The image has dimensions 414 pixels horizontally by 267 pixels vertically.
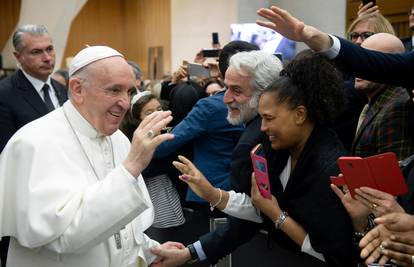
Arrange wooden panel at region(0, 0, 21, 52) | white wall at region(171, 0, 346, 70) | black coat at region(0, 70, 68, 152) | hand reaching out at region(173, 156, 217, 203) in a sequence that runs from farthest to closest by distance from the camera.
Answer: wooden panel at region(0, 0, 21, 52) < white wall at region(171, 0, 346, 70) < black coat at region(0, 70, 68, 152) < hand reaching out at region(173, 156, 217, 203)

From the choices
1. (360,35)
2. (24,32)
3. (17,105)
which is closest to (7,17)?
(24,32)

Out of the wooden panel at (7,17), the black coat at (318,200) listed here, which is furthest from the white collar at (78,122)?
the wooden panel at (7,17)

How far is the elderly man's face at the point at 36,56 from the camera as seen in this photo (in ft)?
12.2

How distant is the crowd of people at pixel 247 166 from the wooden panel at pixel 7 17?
1334 cm

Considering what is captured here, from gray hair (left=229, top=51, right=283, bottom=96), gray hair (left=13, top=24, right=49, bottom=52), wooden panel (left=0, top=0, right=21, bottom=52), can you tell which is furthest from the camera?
wooden panel (left=0, top=0, right=21, bottom=52)

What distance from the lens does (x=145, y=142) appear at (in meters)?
1.76

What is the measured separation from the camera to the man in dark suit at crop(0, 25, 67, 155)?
338cm

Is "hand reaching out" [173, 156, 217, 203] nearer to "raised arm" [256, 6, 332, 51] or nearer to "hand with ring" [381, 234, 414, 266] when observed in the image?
"raised arm" [256, 6, 332, 51]

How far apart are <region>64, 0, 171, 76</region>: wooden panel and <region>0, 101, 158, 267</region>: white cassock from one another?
12.2 m

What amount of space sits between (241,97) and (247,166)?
15.0 inches

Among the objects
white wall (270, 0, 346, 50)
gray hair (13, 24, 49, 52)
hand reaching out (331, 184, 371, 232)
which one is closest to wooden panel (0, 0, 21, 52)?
white wall (270, 0, 346, 50)

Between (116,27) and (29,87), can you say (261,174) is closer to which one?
(29,87)

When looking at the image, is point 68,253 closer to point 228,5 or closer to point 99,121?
point 99,121

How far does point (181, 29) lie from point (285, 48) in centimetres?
763
